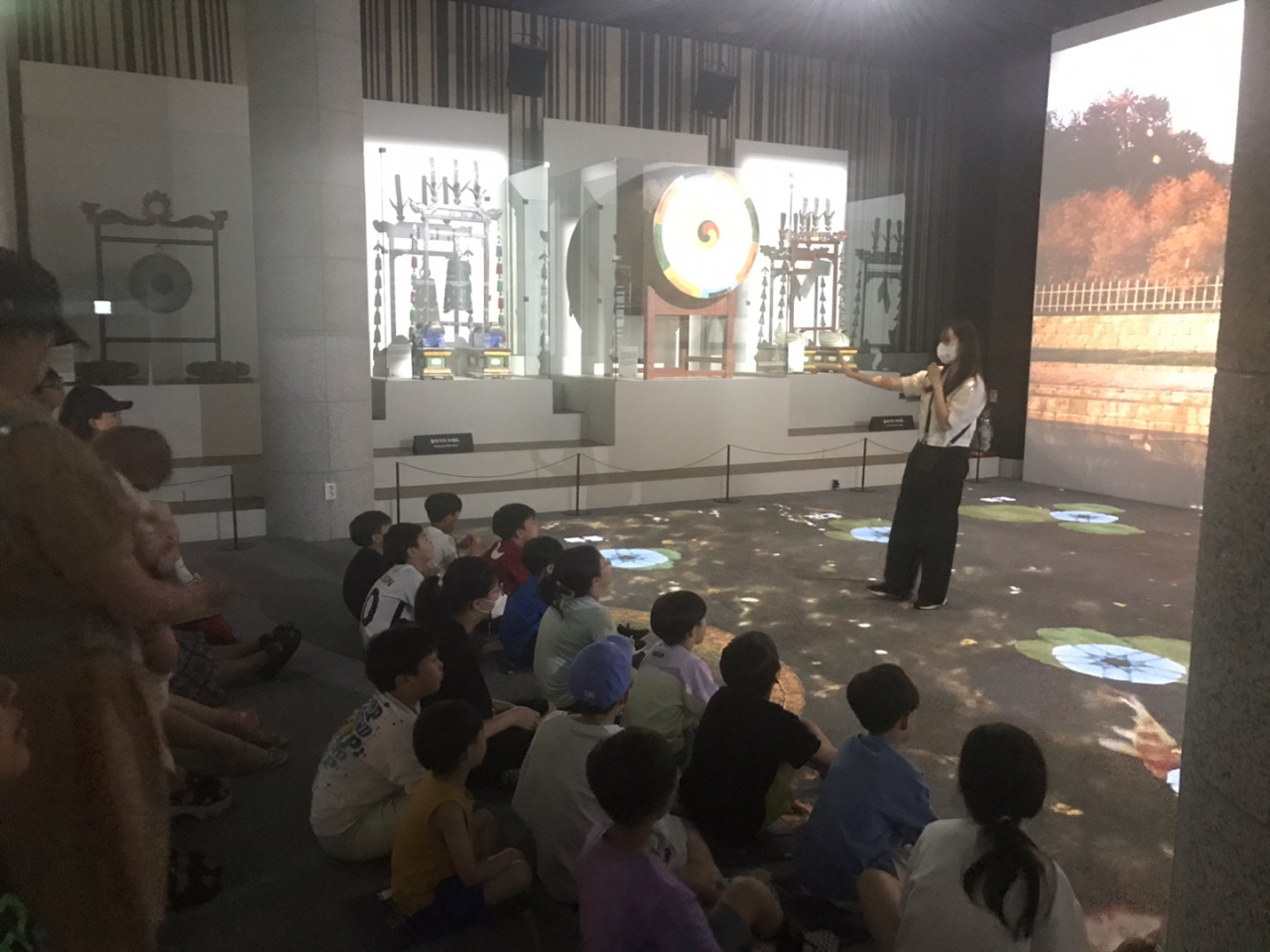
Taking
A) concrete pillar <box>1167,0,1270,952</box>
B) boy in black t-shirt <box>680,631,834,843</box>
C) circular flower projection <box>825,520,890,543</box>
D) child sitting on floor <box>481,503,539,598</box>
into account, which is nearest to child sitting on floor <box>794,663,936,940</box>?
boy in black t-shirt <box>680,631,834,843</box>

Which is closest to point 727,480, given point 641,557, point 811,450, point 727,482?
point 727,482

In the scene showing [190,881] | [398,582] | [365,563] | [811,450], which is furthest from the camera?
[811,450]

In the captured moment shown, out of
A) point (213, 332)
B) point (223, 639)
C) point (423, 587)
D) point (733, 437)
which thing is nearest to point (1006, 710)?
point (423, 587)

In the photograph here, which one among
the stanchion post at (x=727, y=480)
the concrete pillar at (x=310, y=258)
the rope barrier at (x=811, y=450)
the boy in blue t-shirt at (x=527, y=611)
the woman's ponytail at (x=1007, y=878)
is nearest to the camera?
the woman's ponytail at (x=1007, y=878)

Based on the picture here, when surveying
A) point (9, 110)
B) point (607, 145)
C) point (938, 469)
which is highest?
point (607, 145)

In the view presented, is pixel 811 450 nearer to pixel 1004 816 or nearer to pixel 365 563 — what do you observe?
pixel 365 563

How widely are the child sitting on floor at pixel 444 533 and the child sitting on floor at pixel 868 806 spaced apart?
2.55 metres

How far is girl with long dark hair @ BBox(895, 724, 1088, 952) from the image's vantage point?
1.72 meters

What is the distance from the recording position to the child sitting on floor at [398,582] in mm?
3654

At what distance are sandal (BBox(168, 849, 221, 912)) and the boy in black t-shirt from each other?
4.26 feet

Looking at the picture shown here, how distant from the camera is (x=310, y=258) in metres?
6.61

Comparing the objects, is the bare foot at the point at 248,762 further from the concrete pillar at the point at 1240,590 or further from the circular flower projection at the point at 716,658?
the concrete pillar at the point at 1240,590

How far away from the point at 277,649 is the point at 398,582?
746 mm

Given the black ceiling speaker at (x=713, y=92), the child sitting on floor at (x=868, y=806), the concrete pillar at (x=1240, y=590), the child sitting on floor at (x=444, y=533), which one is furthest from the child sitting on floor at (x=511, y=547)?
the black ceiling speaker at (x=713, y=92)
